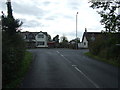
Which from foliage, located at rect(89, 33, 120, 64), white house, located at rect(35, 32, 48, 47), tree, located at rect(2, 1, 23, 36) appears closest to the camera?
tree, located at rect(2, 1, 23, 36)

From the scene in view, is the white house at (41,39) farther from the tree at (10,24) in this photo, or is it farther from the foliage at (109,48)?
the tree at (10,24)

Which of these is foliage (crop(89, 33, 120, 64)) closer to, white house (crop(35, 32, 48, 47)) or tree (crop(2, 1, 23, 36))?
tree (crop(2, 1, 23, 36))

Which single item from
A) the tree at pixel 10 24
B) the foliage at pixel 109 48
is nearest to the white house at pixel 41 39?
the foliage at pixel 109 48

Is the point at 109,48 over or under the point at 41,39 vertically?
under

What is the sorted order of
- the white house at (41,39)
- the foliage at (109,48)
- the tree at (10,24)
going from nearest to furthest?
the tree at (10,24), the foliage at (109,48), the white house at (41,39)

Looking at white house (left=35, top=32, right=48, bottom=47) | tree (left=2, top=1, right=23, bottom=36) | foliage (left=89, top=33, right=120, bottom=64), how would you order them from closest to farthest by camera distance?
tree (left=2, top=1, right=23, bottom=36)
foliage (left=89, top=33, right=120, bottom=64)
white house (left=35, top=32, right=48, bottom=47)

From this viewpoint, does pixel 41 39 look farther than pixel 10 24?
Yes

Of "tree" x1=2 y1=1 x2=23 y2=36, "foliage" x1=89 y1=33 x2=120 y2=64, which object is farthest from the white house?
"tree" x1=2 y1=1 x2=23 y2=36

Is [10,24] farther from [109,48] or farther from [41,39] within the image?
[41,39]

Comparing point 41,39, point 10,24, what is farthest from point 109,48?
point 41,39

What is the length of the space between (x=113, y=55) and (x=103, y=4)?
236 inches

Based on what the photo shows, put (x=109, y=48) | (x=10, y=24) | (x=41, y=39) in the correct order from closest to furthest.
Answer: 1. (x=10, y=24)
2. (x=109, y=48)
3. (x=41, y=39)

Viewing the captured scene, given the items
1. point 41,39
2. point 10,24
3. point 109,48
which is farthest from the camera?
point 41,39

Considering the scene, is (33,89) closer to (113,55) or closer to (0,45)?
(0,45)
